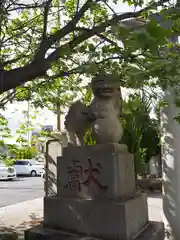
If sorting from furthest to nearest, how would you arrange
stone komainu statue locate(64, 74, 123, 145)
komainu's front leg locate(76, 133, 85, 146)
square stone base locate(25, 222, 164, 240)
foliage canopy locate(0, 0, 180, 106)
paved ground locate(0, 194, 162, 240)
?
1. paved ground locate(0, 194, 162, 240)
2. komainu's front leg locate(76, 133, 85, 146)
3. stone komainu statue locate(64, 74, 123, 145)
4. square stone base locate(25, 222, 164, 240)
5. foliage canopy locate(0, 0, 180, 106)

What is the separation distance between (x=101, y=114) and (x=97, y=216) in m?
1.43

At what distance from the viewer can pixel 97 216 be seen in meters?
3.73

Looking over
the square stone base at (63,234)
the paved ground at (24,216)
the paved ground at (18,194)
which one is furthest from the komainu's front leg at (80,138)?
the paved ground at (18,194)

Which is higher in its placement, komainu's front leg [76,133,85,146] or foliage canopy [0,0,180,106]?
foliage canopy [0,0,180,106]

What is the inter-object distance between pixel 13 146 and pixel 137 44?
5808 mm

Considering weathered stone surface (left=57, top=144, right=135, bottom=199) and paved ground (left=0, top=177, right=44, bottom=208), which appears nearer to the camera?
weathered stone surface (left=57, top=144, right=135, bottom=199)

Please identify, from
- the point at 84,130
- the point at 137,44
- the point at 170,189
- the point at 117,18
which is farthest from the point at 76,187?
the point at 137,44

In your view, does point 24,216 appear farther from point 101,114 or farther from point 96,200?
point 101,114

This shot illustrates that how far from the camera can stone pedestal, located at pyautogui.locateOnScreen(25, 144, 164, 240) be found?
3.65m

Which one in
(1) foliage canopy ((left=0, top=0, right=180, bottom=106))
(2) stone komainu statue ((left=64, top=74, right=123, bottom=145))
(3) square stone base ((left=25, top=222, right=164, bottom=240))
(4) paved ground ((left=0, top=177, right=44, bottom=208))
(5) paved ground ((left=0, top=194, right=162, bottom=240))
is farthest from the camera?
(4) paved ground ((left=0, top=177, right=44, bottom=208))

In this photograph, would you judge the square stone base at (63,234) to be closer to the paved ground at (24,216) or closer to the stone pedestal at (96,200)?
the stone pedestal at (96,200)

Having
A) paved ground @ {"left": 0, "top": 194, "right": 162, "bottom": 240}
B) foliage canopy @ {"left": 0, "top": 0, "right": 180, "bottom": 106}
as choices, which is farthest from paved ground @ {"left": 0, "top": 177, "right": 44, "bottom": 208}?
foliage canopy @ {"left": 0, "top": 0, "right": 180, "bottom": 106}

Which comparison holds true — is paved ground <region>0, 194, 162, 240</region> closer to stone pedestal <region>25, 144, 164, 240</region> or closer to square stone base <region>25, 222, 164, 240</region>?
square stone base <region>25, 222, 164, 240</region>

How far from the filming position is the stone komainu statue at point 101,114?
3.99 meters
